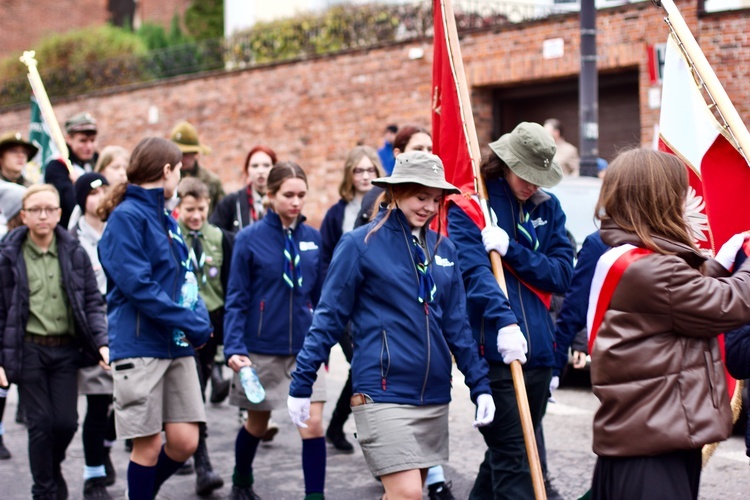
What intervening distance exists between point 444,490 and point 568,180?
15.0 feet

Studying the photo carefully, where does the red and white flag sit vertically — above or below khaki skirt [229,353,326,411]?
above

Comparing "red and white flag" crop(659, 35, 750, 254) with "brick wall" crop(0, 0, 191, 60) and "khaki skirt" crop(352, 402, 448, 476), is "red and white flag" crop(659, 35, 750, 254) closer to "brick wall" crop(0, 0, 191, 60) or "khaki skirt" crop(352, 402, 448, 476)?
"khaki skirt" crop(352, 402, 448, 476)

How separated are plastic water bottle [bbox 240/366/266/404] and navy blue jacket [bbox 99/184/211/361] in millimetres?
425

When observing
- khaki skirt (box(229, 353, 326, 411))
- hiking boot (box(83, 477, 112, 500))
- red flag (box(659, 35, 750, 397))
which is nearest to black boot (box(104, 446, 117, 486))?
hiking boot (box(83, 477, 112, 500))

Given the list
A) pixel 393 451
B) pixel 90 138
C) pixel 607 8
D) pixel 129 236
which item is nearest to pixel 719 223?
pixel 393 451

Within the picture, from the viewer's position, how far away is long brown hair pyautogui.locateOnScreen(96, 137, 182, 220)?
5.73 meters

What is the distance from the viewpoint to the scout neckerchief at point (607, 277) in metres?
3.81

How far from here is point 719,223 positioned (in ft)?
15.4

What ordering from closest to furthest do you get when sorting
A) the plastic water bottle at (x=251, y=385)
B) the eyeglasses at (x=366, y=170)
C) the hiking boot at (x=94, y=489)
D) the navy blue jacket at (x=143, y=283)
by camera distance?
1. the navy blue jacket at (x=143, y=283)
2. the plastic water bottle at (x=251, y=385)
3. the hiking boot at (x=94, y=489)
4. the eyeglasses at (x=366, y=170)

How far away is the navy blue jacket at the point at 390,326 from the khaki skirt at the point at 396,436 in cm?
5

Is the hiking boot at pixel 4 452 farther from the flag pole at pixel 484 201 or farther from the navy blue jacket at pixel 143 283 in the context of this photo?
the flag pole at pixel 484 201

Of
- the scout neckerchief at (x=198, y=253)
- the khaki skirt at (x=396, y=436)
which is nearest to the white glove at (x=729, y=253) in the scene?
the khaki skirt at (x=396, y=436)

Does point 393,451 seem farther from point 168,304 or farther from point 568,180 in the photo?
point 568,180

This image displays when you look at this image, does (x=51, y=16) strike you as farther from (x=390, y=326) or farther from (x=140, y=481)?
(x=390, y=326)
